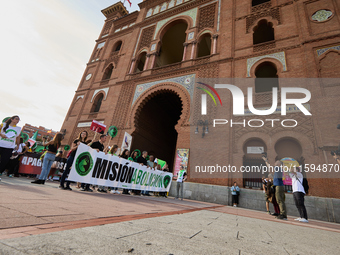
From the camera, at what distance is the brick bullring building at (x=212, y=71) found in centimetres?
770

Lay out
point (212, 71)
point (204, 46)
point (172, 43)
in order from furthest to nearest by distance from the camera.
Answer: point (172, 43) < point (204, 46) < point (212, 71)

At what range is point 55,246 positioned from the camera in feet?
2.32

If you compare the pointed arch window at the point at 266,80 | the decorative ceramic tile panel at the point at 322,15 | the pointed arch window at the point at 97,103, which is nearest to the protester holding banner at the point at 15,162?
the pointed arch window at the point at 97,103

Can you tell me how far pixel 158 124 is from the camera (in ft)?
47.2

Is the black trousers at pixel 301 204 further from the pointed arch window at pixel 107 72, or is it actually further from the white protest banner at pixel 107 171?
the pointed arch window at pixel 107 72

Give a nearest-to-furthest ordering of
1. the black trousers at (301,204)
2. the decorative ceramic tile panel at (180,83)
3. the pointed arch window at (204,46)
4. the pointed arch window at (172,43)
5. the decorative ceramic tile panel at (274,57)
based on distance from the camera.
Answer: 1. the black trousers at (301,204)
2. the decorative ceramic tile panel at (274,57)
3. the decorative ceramic tile panel at (180,83)
4. the pointed arch window at (204,46)
5. the pointed arch window at (172,43)

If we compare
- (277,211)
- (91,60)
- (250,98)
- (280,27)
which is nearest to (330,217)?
(277,211)

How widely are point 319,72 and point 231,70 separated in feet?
13.4

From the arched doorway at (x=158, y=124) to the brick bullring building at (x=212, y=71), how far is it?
8 centimetres

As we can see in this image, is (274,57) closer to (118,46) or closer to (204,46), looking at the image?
(204,46)

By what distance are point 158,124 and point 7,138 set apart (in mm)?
10736

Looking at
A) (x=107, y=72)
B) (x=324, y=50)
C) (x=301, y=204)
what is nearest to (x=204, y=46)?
(x=324, y=50)

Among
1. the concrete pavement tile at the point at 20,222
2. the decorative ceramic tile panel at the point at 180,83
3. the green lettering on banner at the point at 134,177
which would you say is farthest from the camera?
the decorative ceramic tile panel at the point at 180,83

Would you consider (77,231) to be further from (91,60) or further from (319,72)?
(91,60)
